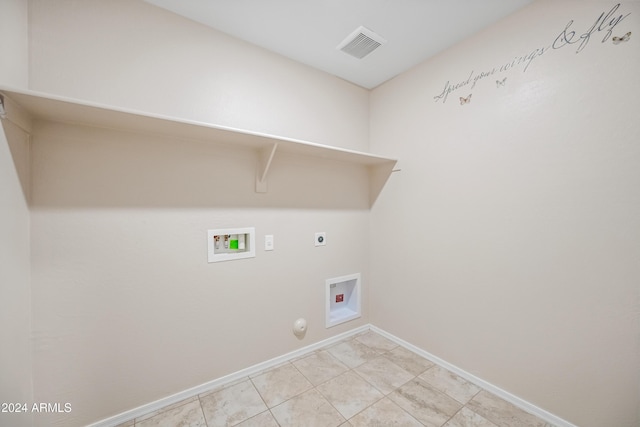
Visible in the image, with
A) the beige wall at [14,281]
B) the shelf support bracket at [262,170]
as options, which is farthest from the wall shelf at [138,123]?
the beige wall at [14,281]

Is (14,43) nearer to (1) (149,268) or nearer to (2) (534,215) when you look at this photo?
(1) (149,268)

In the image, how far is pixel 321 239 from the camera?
85.1 inches

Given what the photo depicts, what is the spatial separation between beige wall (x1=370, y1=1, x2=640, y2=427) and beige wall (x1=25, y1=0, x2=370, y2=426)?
1005mm

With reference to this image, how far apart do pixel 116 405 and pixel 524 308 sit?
8.35 ft

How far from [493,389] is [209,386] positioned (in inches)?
77.3

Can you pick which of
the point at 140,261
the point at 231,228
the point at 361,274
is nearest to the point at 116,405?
the point at 140,261

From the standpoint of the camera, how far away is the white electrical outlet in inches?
84.3

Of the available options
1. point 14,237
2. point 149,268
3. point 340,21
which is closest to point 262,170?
point 149,268

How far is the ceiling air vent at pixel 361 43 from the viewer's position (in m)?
1.69

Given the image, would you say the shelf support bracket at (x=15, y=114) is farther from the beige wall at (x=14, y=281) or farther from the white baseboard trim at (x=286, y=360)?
the white baseboard trim at (x=286, y=360)

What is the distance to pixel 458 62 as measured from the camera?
1810 millimetres

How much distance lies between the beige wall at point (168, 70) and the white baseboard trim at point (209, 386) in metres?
1.81

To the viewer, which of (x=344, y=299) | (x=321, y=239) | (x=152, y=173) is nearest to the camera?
(x=152, y=173)

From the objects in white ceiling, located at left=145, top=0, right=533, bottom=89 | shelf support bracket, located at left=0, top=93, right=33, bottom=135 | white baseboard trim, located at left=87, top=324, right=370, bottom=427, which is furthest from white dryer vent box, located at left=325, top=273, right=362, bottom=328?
shelf support bracket, located at left=0, top=93, right=33, bottom=135
